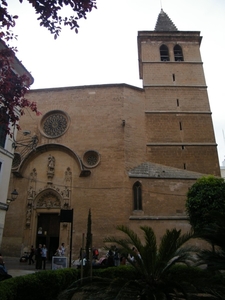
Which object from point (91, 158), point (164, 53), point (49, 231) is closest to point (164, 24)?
point (164, 53)

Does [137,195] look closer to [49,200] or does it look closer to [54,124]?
[49,200]

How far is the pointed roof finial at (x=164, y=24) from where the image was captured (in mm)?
25444

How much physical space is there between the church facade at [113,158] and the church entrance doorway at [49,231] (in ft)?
0.20

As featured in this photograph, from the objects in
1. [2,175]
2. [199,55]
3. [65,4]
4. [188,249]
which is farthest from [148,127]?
[65,4]

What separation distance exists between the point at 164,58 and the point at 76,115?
949 cm

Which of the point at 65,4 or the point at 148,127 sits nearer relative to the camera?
the point at 65,4

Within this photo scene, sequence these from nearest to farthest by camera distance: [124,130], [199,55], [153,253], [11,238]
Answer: [153,253]
[11,238]
[124,130]
[199,55]

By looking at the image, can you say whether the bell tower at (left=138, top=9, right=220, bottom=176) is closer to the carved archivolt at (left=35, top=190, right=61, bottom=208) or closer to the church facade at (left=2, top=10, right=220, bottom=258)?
the church facade at (left=2, top=10, right=220, bottom=258)

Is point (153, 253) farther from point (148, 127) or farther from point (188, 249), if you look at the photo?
point (148, 127)

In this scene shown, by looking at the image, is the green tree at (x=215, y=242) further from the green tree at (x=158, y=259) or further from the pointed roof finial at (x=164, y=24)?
the pointed roof finial at (x=164, y=24)

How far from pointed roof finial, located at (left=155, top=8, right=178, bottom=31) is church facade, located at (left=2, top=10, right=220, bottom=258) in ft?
15.8

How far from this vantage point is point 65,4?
363cm

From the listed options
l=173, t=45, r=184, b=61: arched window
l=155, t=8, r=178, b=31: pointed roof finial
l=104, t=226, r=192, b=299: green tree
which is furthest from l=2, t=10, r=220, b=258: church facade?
l=104, t=226, r=192, b=299: green tree

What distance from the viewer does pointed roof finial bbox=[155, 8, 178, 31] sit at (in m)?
25.4
